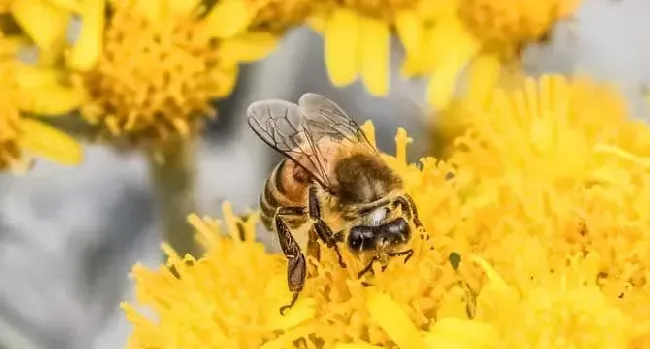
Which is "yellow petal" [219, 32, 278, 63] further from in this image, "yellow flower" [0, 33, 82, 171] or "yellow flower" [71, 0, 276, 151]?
"yellow flower" [0, 33, 82, 171]

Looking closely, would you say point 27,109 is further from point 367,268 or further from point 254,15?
point 367,268

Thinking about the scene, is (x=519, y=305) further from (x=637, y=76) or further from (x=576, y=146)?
(x=637, y=76)

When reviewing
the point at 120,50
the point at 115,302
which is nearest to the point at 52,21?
the point at 120,50

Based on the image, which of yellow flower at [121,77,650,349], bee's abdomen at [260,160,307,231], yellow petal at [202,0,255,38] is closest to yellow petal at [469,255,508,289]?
yellow flower at [121,77,650,349]

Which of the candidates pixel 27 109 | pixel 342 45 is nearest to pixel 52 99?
pixel 27 109

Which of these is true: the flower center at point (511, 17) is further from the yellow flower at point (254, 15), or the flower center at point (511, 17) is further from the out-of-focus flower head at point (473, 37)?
the yellow flower at point (254, 15)

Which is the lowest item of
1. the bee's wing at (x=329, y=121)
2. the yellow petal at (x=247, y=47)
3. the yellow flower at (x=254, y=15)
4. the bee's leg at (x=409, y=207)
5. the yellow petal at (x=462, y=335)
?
the yellow petal at (x=462, y=335)

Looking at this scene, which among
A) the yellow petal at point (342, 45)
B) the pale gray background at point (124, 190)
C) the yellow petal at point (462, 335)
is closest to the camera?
the yellow petal at point (462, 335)

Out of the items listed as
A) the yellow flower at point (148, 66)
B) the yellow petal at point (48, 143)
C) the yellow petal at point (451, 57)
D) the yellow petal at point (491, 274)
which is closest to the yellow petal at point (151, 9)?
the yellow flower at point (148, 66)
